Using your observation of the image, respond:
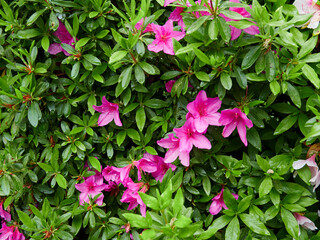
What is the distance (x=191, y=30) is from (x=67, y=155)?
35.2 inches

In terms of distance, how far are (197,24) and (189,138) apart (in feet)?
1.62

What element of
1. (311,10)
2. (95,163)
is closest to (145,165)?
(95,163)

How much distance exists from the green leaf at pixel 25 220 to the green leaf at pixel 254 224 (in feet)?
3.32

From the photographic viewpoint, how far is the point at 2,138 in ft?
6.41

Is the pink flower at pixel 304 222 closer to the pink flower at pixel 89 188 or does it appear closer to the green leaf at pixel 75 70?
the pink flower at pixel 89 188

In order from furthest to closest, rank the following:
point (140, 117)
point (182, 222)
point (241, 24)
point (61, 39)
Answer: point (61, 39) → point (140, 117) → point (241, 24) → point (182, 222)

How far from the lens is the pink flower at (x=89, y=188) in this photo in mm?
1815

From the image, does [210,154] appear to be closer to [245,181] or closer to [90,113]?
[245,181]

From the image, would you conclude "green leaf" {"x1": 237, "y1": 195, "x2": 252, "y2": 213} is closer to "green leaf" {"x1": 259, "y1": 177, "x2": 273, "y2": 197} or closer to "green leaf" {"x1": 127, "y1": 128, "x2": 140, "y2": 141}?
"green leaf" {"x1": 259, "y1": 177, "x2": 273, "y2": 197}

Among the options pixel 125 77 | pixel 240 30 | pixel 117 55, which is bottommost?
pixel 125 77

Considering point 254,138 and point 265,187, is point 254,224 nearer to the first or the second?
point 265,187

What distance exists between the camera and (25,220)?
5.55ft

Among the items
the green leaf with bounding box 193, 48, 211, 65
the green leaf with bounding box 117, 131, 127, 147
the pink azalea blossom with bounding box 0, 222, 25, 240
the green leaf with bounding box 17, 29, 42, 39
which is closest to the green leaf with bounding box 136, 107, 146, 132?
the green leaf with bounding box 117, 131, 127, 147

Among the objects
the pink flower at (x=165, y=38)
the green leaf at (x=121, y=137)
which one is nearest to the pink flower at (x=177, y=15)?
the pink flower at (x=165, y=38)
